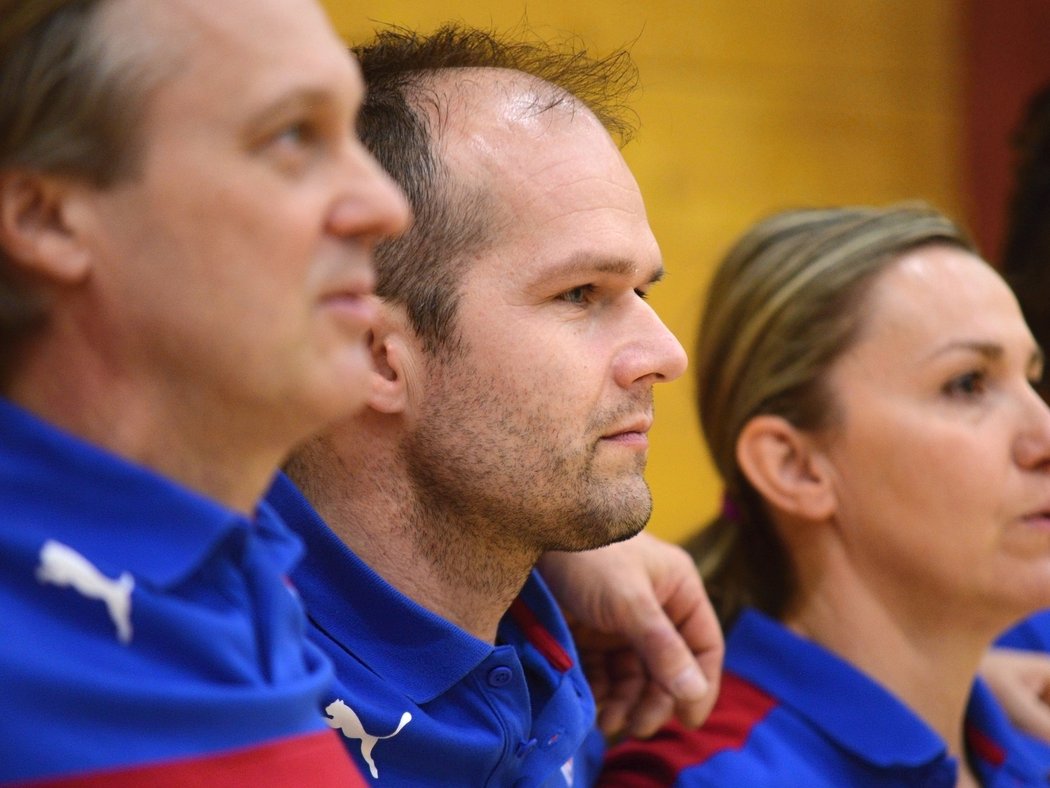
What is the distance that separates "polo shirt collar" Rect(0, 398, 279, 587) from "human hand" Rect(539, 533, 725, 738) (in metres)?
0.76

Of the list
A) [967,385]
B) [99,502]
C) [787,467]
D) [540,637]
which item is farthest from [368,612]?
[967,385]

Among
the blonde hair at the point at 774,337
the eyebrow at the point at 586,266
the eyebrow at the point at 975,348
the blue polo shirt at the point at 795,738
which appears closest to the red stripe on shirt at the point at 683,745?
the blue polo shirt at the point at 795,738

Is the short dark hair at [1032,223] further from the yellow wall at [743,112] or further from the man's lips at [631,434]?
the man's lips at [631,434]

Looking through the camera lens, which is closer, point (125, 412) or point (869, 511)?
point (125, 412)

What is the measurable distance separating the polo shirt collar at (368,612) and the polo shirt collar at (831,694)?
1.89ft

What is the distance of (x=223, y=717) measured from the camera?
72 centimetres

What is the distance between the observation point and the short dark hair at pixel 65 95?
0.72 metres

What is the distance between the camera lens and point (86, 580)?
2.33 ft

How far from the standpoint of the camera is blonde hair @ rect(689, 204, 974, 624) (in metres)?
1.68

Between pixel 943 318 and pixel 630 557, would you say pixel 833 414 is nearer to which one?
pixel 943 318

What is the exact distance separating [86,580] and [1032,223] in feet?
6.61

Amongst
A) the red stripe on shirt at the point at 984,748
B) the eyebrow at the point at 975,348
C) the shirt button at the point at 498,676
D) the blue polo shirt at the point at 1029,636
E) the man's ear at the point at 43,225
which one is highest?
the man's ear at the point at 43,225

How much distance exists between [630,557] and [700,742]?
24 centimetres

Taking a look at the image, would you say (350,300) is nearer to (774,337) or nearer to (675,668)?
(675,668)
